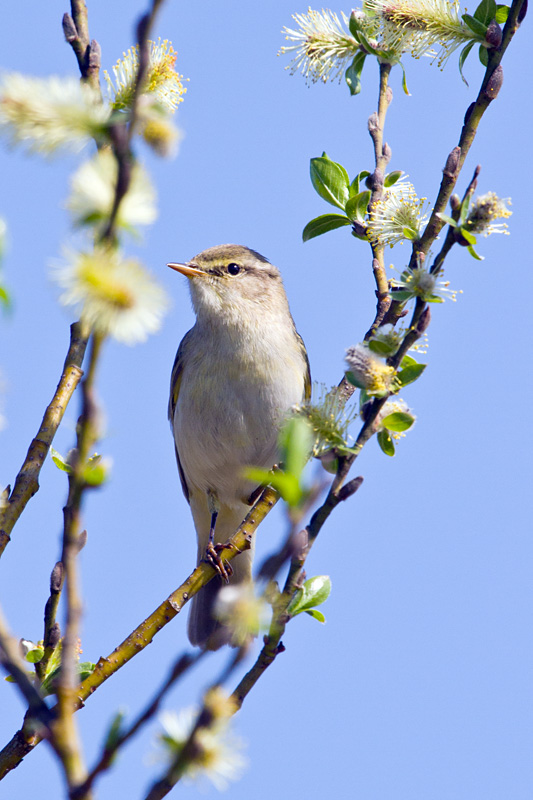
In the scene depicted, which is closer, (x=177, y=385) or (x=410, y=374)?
(x=410, y=374)

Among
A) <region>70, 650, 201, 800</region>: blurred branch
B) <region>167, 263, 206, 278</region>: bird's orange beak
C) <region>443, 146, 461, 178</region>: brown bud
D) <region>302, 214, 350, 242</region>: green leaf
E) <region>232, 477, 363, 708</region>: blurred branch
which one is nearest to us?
<region>70, 650, 201, 800</region>: blurred branch

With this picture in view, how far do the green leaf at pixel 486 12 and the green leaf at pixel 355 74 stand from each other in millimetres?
772

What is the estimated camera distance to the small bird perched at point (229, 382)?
18.9 feet

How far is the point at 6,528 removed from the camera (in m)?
2.74

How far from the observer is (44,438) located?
9.95ft

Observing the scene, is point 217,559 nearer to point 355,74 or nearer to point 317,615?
point 317,615

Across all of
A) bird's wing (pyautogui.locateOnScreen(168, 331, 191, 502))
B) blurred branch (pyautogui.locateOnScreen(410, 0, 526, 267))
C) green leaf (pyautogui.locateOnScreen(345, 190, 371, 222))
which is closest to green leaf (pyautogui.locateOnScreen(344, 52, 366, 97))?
green leaf (pyautogui.locateOnScreen(345, 190, 371, 222))

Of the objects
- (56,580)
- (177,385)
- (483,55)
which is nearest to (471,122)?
(483,55)

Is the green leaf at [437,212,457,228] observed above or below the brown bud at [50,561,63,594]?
above

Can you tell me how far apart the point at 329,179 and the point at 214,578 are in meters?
3.56

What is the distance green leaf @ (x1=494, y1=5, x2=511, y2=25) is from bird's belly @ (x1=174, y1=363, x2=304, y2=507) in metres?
2.91

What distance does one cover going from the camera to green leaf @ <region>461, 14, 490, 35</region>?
2986mm

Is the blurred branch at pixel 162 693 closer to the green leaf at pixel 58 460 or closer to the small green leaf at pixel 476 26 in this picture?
the green leaf at pixel 58 460

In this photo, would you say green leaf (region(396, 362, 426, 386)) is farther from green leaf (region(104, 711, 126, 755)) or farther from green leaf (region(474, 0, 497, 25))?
green leaf (region(474, 0, 497, 25))
